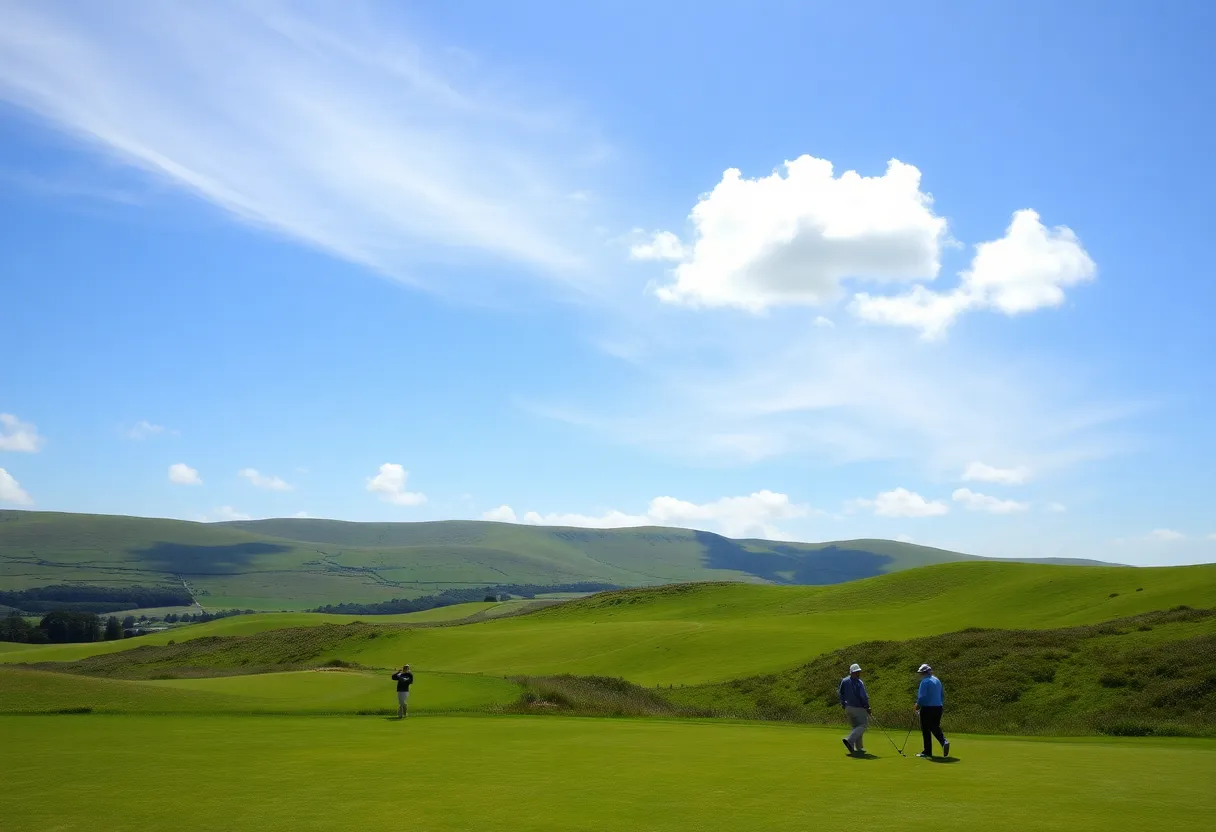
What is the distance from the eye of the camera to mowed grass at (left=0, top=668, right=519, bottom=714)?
2781cm

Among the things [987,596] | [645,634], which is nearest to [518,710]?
[645,634]

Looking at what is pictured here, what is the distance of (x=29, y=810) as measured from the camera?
41.3ft

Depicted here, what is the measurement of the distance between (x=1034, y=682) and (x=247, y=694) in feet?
103

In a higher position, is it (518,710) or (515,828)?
(515,828)

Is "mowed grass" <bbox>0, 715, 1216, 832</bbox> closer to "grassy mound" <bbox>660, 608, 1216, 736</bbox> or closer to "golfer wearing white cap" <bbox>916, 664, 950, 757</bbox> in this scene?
"golfer wearing white cap" <bbox>916, 664, 950, 757</bbox>

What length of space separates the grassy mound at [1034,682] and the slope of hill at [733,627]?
6433 millimetres

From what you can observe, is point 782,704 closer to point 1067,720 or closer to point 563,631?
point 1067,720

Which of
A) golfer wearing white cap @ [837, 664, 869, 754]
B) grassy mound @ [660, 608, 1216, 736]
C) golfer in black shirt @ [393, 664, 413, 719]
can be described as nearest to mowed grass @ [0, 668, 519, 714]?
golfer in black shirt @ [393, 664, 413, 719]

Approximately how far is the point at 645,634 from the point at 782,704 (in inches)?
1162

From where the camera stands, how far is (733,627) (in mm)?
66125

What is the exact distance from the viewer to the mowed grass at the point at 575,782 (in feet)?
38.4

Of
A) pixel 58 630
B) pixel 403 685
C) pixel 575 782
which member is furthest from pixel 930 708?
pixel 58 630

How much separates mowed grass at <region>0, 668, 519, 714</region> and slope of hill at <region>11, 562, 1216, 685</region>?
67.6 ft

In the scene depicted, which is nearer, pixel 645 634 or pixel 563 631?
pixel 645 634
